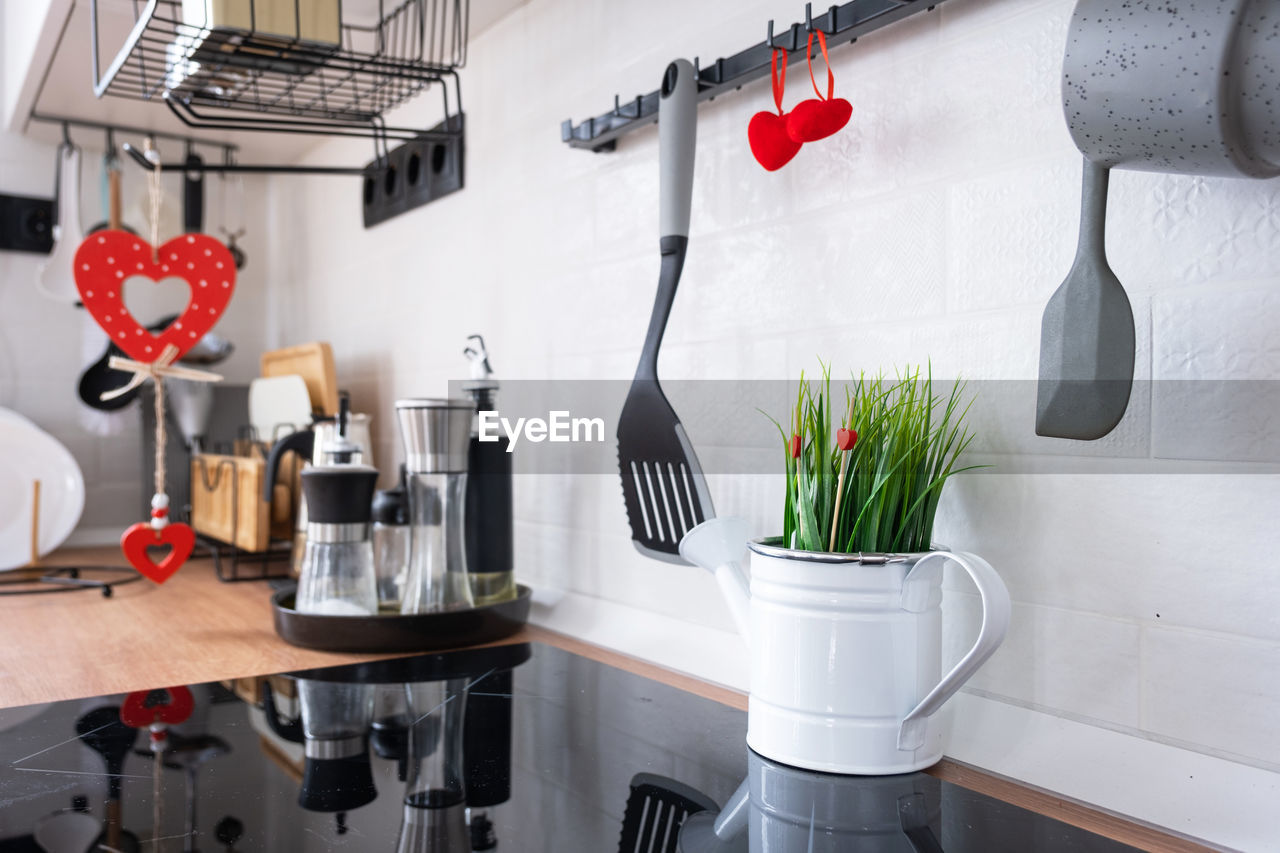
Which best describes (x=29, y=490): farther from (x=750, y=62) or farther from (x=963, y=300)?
(x=963, y=300)

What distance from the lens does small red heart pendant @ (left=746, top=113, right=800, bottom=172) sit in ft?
2.36

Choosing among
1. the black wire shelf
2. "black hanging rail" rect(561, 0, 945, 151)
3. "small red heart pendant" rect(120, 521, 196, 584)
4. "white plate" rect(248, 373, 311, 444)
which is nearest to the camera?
"black hanging rail" rect(561, 0, 945, 151)

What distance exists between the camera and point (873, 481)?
2.02ft

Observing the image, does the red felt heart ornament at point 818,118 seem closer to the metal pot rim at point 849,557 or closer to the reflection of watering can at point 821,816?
the metal pot rim at point 849,557

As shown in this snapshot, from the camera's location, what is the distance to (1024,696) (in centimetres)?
63

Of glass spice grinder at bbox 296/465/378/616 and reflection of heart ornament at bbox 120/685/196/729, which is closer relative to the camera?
reflection of heart ornament at bbox 120/685/196/729

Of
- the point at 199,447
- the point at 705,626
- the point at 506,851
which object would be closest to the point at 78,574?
the point at 199,447

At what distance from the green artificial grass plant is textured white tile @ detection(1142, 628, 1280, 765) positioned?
0.48 ft

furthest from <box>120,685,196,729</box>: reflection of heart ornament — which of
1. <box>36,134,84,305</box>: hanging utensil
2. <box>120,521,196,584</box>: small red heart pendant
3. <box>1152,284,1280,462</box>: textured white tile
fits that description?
<box>36,134,84,305</box>: hanging utensil

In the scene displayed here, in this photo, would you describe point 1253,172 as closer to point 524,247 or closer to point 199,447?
point 524,247

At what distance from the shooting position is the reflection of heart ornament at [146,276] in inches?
40.9

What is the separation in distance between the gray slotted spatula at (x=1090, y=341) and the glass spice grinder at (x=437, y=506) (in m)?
0.60

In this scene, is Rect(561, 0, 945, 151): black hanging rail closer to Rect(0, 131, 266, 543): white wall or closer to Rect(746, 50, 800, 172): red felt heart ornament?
Rect(746, 50, 800, 172): red felt heart ornament
